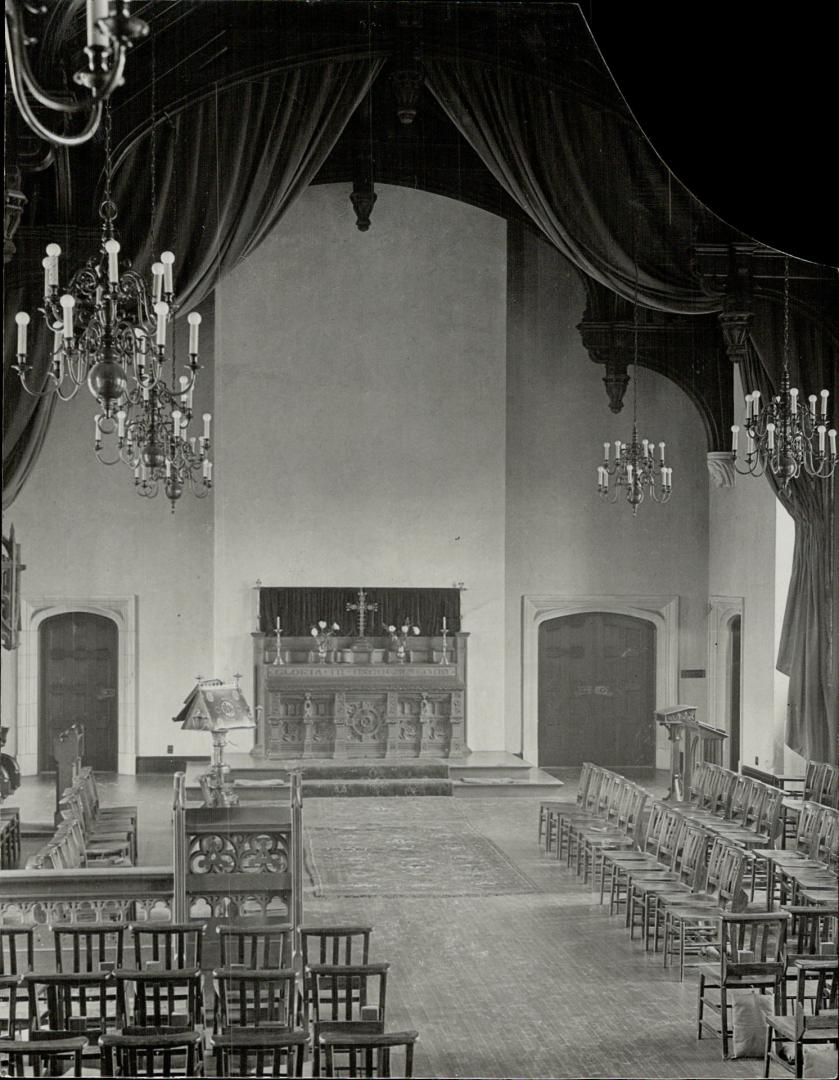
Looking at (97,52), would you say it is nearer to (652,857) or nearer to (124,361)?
(124,361)

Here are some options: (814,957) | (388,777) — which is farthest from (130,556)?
(814,957)

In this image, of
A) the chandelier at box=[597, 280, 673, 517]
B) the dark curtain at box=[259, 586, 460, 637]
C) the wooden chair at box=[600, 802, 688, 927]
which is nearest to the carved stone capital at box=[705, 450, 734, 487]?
the chandelier at box=[597, 280, 673, 517]

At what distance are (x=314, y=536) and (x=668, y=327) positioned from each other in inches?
139

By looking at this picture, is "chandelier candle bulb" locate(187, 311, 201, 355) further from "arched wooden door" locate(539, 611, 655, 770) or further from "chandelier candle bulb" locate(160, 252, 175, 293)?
"arched wooden door" locate(539, 611, 655, 770)

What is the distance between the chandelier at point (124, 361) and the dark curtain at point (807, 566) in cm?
425

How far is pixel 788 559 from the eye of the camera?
9.32m

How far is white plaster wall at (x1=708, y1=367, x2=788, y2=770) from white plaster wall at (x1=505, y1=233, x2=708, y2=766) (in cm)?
14

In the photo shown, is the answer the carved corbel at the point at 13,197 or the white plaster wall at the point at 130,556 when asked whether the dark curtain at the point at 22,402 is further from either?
the carved corbel at the point at 13,197

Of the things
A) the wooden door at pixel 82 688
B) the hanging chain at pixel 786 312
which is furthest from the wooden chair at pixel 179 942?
the hanging chain at pixel 786 312

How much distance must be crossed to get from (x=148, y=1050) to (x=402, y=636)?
19.7 ft

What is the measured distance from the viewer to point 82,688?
8.93m

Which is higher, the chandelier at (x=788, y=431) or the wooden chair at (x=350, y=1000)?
the chandelier at (x=788, y=431)

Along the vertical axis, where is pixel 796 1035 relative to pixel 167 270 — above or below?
below

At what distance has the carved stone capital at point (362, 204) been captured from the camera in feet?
30.0
